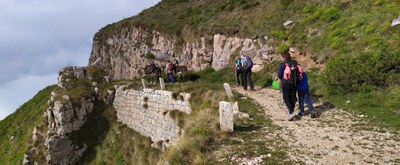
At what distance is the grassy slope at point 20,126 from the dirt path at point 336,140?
2525 cm

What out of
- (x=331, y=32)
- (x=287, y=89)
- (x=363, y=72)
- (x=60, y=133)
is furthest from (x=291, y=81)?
(x=60, y=133)

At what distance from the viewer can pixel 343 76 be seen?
12.7 m

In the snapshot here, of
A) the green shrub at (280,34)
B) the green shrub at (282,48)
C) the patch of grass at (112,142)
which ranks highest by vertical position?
the green shrub at (280,34)

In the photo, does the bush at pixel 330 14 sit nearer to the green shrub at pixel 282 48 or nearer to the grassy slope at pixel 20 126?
the green shrub at pixel 282 48

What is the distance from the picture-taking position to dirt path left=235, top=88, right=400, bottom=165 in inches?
257

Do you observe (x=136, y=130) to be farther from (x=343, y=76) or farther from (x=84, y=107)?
(x=343, y=76)

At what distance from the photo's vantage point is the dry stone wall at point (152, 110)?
17077 mm

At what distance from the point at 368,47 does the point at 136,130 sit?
15.7 meters

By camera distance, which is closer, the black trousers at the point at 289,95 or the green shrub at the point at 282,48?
the black trousers at the point at 289,95

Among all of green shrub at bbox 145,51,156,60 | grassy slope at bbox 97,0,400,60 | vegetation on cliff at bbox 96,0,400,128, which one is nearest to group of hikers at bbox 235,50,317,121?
vegetation on cliff at bbox 96,0,400,128

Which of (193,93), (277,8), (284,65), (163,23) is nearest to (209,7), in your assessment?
(163,23)

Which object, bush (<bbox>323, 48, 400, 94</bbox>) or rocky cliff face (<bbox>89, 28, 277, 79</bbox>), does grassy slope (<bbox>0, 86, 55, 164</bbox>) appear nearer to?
rocky cliff face (<bbox>89, 28, 277, 79</bbox>)

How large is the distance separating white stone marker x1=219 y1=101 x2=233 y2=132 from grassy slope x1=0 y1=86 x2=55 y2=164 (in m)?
23.9

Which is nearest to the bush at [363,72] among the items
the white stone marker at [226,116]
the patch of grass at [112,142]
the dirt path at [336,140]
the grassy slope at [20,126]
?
the dirt path at [336,140]
